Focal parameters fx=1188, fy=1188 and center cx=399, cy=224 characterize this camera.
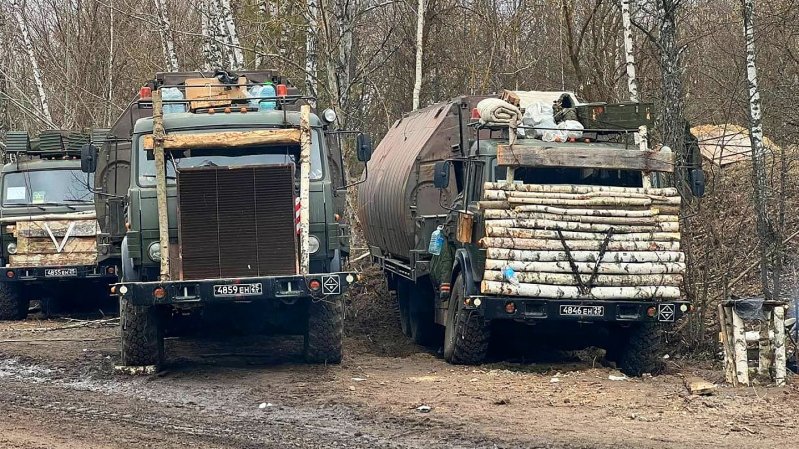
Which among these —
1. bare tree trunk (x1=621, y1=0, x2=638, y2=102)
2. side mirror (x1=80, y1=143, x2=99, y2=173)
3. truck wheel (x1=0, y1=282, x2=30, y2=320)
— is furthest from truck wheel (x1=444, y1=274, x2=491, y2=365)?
truck wheel (x1=0, y1=282, x2=30, y2=320)

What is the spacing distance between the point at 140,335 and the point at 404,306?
18.5ft

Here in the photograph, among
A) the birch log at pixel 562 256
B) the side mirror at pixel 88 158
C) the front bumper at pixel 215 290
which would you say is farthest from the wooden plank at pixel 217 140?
the birch log at pixel 562 256

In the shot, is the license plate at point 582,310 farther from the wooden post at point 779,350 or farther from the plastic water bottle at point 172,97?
the plastic water bottle at point 172,97

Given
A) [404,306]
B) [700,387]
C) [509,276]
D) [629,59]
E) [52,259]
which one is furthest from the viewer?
[52,259]

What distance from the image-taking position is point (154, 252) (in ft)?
37.7

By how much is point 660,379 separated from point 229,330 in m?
4.44

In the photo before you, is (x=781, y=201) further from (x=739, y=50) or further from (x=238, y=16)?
(x=238, y=16)

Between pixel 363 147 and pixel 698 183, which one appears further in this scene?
pixel 698 183

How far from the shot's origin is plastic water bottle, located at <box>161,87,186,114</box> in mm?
13492

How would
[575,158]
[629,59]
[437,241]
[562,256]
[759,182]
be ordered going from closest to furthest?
[562,256] < [575,158] < [759,182] < [437,241] < [629,59]

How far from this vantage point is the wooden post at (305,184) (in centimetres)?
1120

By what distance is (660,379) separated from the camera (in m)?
11.5

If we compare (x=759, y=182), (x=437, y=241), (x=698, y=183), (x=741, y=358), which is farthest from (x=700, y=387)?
(x=437, y=241)

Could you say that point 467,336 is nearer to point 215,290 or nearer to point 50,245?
point 215,290
